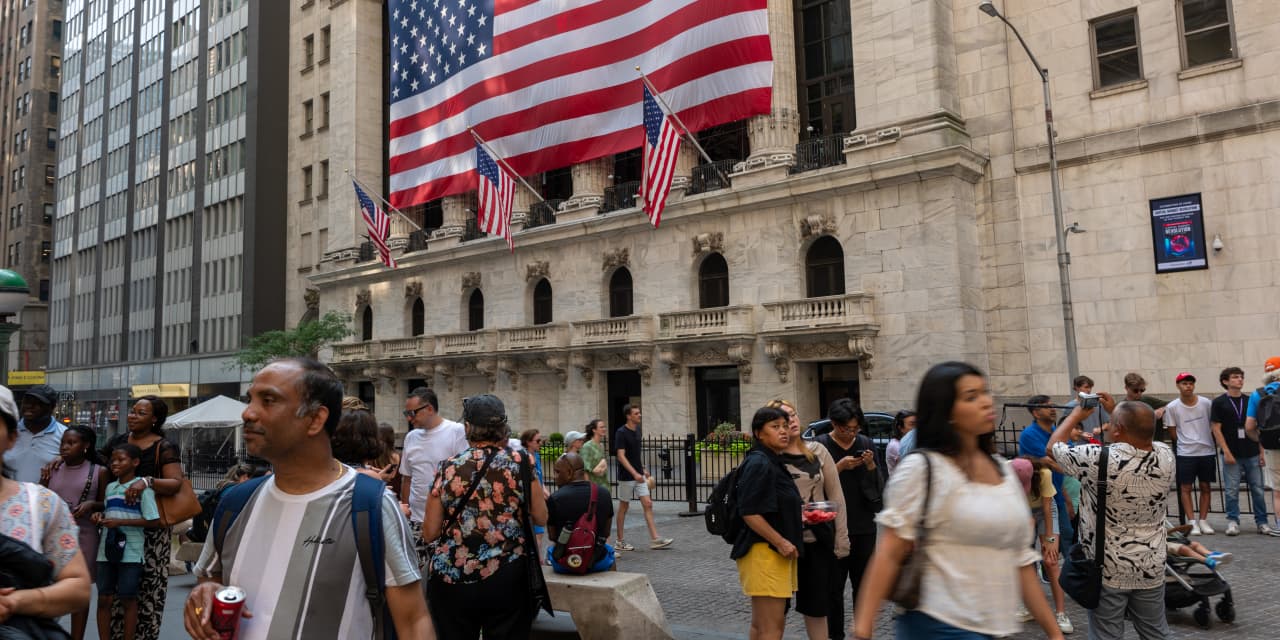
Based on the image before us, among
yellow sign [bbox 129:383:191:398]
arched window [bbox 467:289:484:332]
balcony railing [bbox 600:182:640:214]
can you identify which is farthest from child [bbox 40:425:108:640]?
yellow sign [bbox 129:383:191:398]

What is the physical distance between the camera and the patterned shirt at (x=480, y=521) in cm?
473

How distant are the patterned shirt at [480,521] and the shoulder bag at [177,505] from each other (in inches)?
103

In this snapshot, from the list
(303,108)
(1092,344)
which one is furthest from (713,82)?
(303,108)

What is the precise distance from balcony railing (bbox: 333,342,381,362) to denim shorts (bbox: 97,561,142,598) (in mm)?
32165

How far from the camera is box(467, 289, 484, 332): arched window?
35562 mm

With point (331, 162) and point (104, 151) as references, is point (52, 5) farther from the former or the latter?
point (331, 162)

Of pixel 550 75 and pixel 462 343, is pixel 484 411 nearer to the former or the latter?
pixel 550 75

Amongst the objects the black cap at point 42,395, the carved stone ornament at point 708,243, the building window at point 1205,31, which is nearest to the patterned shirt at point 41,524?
the black cap at point 42,395

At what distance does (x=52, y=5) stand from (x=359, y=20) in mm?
50585

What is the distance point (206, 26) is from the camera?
5150 centimetres

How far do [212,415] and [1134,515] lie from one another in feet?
86.5

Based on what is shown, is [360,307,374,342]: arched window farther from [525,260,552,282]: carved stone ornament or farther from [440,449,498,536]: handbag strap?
[440,449,498,536]: handbag strap

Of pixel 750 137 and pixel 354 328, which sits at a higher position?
pixel 750 137

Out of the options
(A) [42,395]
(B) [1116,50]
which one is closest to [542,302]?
(B) [1116,50]
